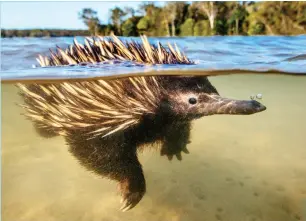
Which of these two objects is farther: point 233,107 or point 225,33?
point 225,33

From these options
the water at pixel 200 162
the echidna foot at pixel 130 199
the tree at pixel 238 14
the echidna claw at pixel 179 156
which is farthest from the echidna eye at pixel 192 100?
the tree at pixel 238 14

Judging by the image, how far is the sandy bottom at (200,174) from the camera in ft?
13.4

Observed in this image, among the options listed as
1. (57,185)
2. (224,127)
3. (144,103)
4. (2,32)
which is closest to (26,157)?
(57,185)

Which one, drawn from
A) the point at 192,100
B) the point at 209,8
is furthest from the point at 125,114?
the point at 209,8

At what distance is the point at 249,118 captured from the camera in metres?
5.43

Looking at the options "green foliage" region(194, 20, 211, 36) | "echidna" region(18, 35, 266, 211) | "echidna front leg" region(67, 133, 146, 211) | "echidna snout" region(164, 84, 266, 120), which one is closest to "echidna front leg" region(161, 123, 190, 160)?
"echidna" region(18, 35, 266, 211)

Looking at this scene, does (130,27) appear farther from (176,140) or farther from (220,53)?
(176,140)

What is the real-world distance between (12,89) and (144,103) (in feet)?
10.8

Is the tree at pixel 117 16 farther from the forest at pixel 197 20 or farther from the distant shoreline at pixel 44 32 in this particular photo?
the distant shoreline at pixel 44 32

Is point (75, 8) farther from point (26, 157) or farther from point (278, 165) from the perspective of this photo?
point (278, 165)

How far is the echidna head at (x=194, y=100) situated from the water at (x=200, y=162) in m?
0.34

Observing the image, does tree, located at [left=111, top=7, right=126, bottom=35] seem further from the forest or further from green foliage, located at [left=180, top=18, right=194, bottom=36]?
green foliage, located at [left=180, top=18, right=194, bottom=36]

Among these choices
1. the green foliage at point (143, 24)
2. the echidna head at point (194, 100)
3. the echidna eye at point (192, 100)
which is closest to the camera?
the echidna head at point (194, 100)

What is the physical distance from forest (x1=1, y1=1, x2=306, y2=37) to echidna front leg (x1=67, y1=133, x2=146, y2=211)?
1.83m
